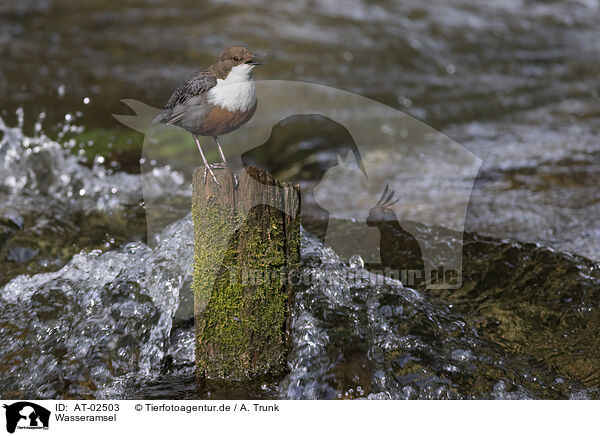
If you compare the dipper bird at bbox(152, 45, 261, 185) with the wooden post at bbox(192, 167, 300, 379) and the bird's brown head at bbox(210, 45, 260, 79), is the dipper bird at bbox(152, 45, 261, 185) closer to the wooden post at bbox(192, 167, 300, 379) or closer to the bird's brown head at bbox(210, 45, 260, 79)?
the bird's brown head at bbox(210, 45, 260, 79)

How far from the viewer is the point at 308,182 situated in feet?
18.1

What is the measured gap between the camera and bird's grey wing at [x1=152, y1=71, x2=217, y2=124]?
176 cm

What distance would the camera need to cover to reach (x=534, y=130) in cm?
664

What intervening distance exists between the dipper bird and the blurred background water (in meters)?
1.09

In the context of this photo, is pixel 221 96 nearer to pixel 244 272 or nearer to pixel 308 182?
pixel 244 272

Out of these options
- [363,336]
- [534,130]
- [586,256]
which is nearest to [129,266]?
[363,336]
